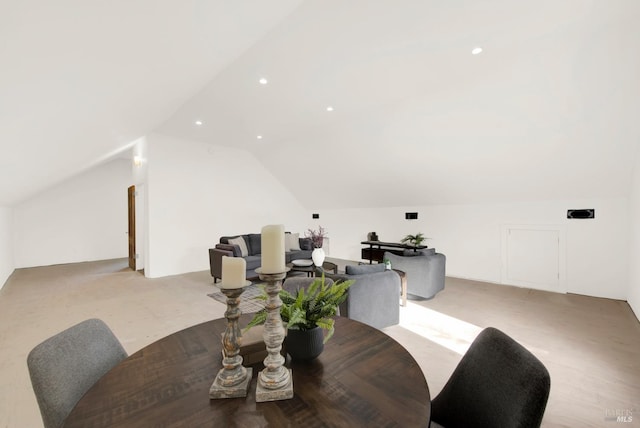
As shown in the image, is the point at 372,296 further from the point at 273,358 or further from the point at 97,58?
the point at 97,58

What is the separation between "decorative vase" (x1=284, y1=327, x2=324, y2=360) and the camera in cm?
94

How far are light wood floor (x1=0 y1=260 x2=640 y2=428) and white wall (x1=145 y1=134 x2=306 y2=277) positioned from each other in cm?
69

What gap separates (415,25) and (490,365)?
2.47 m

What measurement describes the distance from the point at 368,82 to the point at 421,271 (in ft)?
8.56

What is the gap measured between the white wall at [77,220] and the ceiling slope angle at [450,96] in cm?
349

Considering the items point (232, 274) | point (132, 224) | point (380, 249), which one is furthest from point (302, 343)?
point (132, 224)

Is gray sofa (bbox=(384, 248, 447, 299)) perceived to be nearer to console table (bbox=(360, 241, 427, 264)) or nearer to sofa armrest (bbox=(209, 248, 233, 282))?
console table (bbox=(360, 241, 427, 264))

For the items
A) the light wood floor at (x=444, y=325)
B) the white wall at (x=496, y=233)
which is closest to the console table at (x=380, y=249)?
the white wall at (x=496, y=233)

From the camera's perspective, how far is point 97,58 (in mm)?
1527

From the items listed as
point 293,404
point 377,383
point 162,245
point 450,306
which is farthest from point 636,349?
point 162,245

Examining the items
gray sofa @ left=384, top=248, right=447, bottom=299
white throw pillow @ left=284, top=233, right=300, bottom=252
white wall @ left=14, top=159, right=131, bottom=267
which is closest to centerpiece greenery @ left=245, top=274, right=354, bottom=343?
gray sofa @ left=384, top=248, right=447, bottom=299

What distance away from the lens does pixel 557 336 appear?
8.65 feet

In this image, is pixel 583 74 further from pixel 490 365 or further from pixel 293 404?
pixel 293 404

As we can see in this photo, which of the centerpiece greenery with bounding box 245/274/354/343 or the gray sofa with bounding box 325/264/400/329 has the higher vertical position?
the centerpiece greenery with bounding box 245/274/354/343
